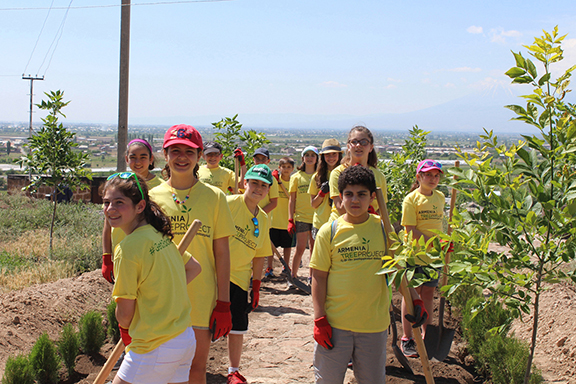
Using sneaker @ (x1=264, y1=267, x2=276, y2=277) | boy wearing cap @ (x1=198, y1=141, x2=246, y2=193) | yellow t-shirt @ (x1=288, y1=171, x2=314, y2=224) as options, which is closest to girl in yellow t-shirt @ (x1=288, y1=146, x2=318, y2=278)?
yellow t-shirt @ (x1=288, y1=171, x2=314, y2=224)

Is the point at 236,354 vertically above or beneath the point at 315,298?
beneath

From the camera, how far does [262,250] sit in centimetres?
391

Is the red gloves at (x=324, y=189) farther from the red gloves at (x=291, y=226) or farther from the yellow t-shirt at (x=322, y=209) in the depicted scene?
the red gloves at (x=291, y=226)

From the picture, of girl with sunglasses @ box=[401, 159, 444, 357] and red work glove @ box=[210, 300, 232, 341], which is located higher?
girl with sunglasses @ box=[401, 159, 444, 357]

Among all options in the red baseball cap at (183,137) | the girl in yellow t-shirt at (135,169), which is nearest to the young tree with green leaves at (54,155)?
the girl in yellow t-shirt at (135,169)

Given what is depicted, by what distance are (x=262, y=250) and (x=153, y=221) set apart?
5.24 ft

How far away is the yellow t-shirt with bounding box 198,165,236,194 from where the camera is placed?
6.26m

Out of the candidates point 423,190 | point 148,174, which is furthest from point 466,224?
point 148,174

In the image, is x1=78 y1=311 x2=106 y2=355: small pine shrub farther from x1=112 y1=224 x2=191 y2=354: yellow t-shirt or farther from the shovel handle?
the shovel handle

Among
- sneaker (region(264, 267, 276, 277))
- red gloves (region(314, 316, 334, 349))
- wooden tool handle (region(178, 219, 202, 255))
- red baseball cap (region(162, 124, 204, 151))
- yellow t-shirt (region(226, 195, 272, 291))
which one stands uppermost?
red baseball cap (region(162, 124, 204, 151))

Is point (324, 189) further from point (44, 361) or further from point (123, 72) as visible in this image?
point (123, 72)

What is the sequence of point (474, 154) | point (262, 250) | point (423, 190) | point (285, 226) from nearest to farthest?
point (474, 154), point (262, 250), point (423, 190), point (285, 226)

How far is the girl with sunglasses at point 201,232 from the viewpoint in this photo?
2830 mm

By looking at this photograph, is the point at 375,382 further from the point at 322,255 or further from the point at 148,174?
the point at 148,174
